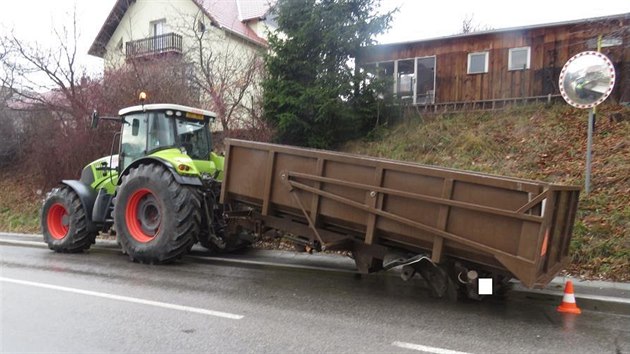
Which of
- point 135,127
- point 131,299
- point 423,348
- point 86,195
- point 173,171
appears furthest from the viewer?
point 86,195

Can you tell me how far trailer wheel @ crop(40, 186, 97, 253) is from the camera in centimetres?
864

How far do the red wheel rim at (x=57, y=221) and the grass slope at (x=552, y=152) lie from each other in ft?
22.8

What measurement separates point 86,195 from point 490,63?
452 inches

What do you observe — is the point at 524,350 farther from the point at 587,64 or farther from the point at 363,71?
the point at 363,71

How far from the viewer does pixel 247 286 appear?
6289 mm

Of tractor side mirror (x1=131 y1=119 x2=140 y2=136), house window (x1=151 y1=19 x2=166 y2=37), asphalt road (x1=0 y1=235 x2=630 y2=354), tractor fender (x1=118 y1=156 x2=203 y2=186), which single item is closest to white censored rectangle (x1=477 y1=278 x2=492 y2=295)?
asphalt road (x1=0 y1=235 x2=630 y2=354)

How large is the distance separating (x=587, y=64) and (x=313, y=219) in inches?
202

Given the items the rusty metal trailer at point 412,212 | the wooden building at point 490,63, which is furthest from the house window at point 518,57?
the rusty metal trailer at point 412,212

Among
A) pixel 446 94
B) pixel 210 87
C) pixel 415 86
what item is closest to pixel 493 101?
pixel 446 94

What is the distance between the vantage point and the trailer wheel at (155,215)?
7.05m

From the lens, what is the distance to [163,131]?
822 cm

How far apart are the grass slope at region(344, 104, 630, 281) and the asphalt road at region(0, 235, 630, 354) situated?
6.85 ft

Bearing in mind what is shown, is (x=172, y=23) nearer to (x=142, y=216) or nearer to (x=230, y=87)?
(x=230, y=87)

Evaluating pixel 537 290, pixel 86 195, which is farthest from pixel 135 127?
pixel 537 290
